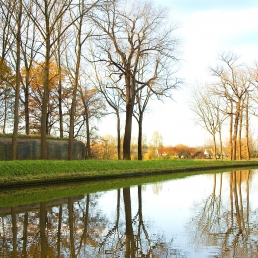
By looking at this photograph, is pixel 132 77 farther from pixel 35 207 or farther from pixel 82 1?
pixel 35 207

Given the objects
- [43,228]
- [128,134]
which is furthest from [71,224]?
[128,134]

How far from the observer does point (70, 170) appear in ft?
60.6

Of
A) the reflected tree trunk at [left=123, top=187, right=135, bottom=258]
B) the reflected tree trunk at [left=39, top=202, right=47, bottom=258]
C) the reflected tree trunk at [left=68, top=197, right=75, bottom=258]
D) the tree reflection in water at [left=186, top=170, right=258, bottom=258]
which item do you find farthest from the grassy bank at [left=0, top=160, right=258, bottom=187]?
the tree reflection in water at [left=186, top=170, right=258, bottom=258]

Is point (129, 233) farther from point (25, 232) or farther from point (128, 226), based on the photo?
point (25, 232)

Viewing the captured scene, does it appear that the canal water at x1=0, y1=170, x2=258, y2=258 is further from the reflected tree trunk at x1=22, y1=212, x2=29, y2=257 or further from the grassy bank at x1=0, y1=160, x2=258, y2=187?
the grassy bank at x1=0, y1=160, x2=258, y2=187

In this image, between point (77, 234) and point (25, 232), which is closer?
point (77, 234)

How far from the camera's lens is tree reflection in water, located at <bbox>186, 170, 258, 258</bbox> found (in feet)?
18.3

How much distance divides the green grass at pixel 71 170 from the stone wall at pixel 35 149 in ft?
13.4

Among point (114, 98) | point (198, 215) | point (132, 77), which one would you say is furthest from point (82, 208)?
point (114, 98)

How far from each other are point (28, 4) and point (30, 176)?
904 cm

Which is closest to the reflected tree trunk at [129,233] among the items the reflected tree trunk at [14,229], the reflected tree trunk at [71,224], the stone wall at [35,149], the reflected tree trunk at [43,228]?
the reflected tree trunk at [71,224]

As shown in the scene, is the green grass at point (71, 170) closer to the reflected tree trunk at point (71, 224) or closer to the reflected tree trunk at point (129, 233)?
the reflected tree trunk at point (71, 224)

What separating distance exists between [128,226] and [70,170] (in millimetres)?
11493

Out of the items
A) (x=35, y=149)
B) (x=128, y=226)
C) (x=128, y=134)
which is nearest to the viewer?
(x=128, y=226)
